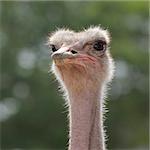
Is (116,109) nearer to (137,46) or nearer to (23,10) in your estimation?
(137,46)

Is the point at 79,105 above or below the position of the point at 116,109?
below

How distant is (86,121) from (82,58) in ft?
0.99

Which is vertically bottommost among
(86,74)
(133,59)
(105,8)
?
(86,74)

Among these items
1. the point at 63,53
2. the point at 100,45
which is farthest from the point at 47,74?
the point at 63,53

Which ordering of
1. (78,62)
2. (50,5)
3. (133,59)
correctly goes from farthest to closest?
(50,5) < (133,59) < (78,62)

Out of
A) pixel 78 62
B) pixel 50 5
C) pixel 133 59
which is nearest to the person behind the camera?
pixel 78 62

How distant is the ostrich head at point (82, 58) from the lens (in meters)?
3.47

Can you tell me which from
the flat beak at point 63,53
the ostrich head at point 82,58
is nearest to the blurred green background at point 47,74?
the ostrich head at point 82,58

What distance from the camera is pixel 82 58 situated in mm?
3502

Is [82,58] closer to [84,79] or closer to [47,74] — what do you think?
[84,79]

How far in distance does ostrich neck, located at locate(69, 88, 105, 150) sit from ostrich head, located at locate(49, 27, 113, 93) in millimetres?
45

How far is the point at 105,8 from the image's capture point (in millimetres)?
15367

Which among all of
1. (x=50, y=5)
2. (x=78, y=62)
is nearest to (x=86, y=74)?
(x=78, y=62)

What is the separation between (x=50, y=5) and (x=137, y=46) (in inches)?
79.2
